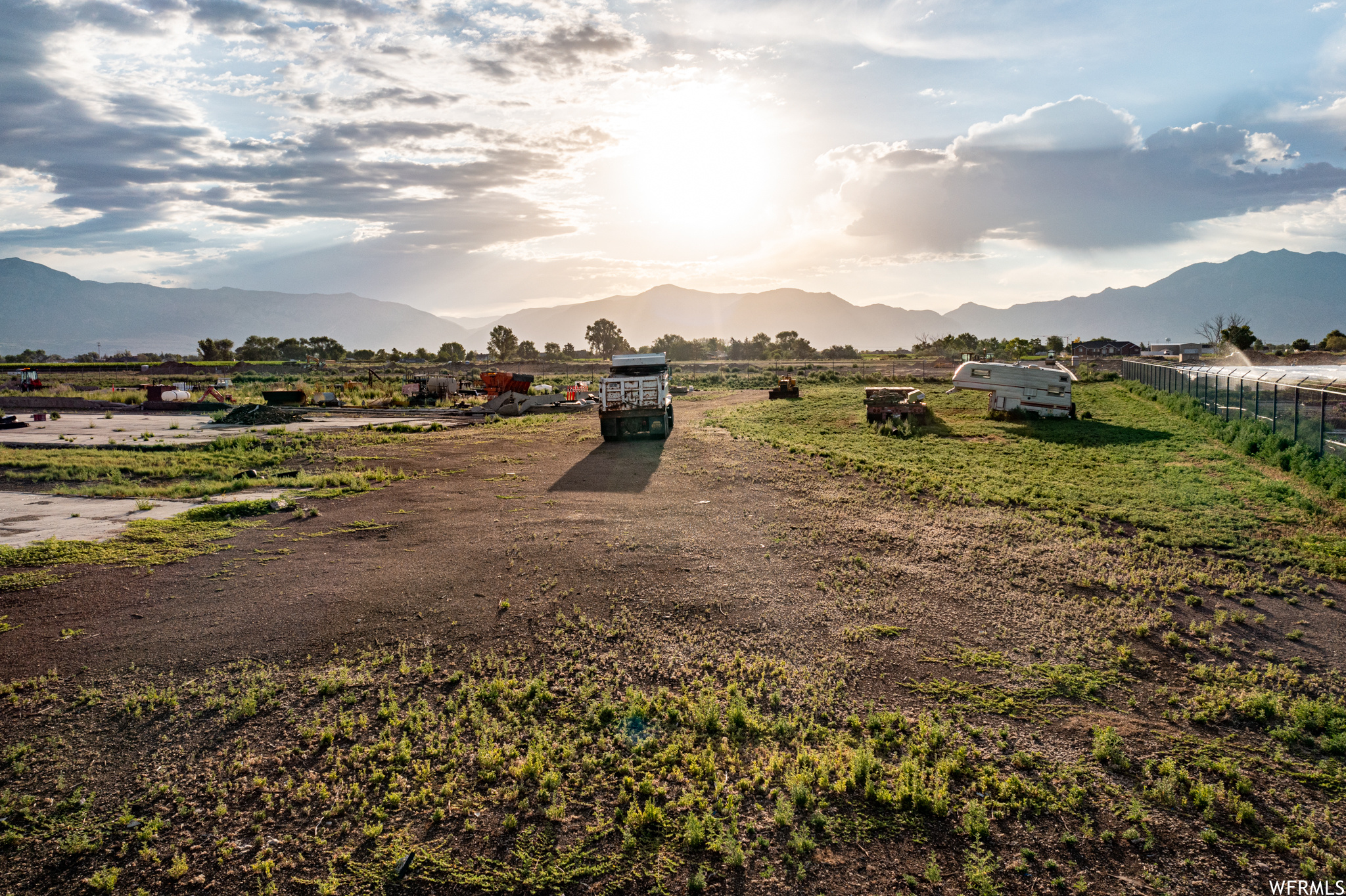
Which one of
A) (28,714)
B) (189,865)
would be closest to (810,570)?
(189,865)

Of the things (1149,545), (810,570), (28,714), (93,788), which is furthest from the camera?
(1149,545)

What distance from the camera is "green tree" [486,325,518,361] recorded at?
404 ft

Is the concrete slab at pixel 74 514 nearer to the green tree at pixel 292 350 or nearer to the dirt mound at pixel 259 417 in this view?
the dirt mound at pixel 259 417

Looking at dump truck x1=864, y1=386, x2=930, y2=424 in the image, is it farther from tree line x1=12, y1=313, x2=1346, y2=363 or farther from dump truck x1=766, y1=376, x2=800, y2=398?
tree line x1=12, y1=313, x2=1346, y2=363

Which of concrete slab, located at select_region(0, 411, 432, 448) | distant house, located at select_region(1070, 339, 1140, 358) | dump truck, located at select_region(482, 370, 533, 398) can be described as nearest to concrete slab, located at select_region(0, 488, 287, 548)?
concrete slab, located at select_region(0, 411, 432, 448)

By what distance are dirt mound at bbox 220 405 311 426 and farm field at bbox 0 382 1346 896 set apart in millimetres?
22666

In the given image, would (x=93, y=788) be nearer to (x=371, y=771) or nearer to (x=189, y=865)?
(x=189, y=865)

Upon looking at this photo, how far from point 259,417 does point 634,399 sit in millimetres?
22532

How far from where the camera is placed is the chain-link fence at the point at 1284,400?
15391 millimetres

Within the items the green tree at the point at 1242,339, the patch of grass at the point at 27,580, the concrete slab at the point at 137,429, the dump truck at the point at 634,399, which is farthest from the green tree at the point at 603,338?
the patch of grass at the point at 27,580

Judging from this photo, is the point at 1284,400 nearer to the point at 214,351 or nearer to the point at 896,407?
the point at 896,407

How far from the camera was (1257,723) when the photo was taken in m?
6.14

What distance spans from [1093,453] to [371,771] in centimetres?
2213

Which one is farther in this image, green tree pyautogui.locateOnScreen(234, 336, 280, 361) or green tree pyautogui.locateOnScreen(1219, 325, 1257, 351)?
green tree pyautogui.locateOnScreen(234, 336, 280, 361)
